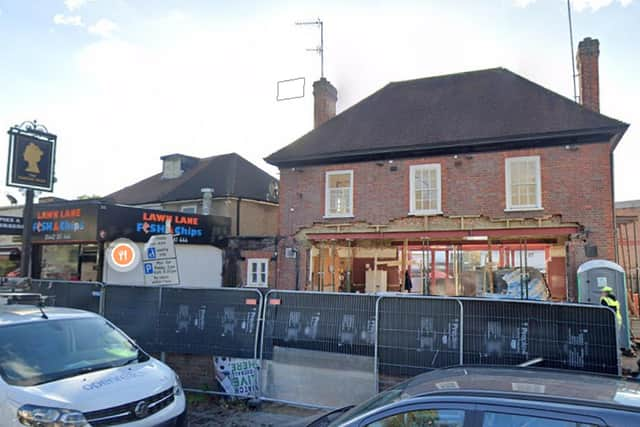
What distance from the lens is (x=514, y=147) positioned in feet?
52.3

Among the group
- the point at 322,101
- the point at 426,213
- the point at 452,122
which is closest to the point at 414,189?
the point at 426,213

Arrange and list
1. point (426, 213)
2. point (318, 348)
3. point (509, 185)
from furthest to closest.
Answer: point (426, 213) < point (509, 185) < point (318, 348)

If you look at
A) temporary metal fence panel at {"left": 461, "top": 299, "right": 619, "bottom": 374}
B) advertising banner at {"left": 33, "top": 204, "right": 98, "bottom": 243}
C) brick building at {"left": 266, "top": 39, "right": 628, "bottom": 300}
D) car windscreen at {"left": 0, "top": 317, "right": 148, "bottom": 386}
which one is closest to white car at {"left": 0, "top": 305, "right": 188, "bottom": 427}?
car windscreen at {"left": 0, "top": 317, "right": 148, "bottom": 386}

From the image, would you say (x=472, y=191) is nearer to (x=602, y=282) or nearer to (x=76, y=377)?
(x=602, y=282)

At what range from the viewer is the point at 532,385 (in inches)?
113

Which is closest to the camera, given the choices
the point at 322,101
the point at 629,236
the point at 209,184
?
the point at 322,101

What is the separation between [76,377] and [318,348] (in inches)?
133

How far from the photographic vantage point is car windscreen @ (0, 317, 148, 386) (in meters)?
4.80

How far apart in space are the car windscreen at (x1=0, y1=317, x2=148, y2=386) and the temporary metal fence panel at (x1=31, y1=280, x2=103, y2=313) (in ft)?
10.2

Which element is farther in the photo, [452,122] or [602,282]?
[452,122]

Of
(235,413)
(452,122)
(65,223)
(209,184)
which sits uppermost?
(452,122)

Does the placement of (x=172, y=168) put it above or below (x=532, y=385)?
above

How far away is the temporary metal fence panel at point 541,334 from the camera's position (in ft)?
18.5

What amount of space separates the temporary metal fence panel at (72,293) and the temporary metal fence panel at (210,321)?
1.71 m
